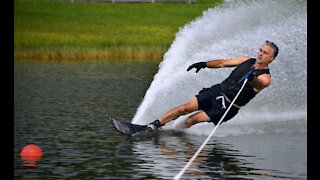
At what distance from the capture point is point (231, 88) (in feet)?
63.2

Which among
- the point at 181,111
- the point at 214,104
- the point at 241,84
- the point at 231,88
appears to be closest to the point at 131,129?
the point at 181,111

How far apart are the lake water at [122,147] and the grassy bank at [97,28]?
60.9 ft

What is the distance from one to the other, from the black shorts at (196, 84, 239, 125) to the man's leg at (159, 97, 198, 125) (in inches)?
4.0

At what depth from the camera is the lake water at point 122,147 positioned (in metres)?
15.9

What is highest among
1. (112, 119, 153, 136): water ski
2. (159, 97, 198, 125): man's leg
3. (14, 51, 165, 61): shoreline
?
(14, 51, 165, 61): shoreline

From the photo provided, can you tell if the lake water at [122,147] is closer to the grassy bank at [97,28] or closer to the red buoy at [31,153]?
the red buoy at [31,153]

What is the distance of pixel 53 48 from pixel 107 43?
498cm

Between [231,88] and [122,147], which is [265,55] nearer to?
[231,88]

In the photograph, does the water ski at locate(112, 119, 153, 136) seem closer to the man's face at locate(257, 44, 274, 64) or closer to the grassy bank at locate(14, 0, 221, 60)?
the man's face at locate(257, 44, 274, 64)

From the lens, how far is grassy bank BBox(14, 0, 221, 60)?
47625 millimetres

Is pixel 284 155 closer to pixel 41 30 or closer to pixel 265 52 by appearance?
pixel 265 52

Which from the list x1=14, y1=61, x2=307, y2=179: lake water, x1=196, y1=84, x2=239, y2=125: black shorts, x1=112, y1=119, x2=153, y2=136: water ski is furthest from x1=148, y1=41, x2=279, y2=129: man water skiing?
x1=14, y1=61, x2=307, y2=179: lake water

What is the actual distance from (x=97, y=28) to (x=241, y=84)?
4107cm
